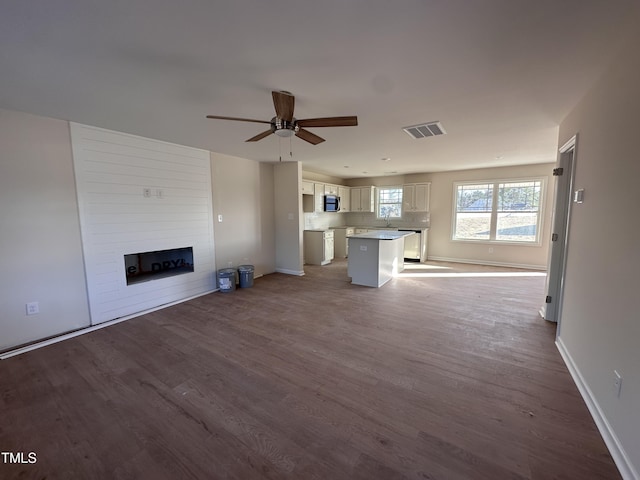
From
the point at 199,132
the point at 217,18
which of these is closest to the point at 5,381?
the point at 199,132

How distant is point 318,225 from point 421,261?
9.76 ft

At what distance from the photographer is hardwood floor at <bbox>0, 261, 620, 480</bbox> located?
1511 millimetres

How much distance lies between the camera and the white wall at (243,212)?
4.82 meters

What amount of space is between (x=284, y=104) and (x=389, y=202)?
629 centimetres

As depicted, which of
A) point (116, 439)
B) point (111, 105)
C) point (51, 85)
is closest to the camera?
point (116, 439)

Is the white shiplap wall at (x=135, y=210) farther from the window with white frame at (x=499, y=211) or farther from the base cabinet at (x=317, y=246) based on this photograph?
the window with white frame at (x=499, y=211)

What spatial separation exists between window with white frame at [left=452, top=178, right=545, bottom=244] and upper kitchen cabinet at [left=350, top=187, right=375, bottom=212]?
225 centimetres

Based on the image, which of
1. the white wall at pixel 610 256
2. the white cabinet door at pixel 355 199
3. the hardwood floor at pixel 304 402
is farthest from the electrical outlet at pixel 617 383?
the white cabinet door at pixel 355 199

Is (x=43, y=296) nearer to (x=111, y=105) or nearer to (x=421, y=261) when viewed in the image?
(x=111, y=105)

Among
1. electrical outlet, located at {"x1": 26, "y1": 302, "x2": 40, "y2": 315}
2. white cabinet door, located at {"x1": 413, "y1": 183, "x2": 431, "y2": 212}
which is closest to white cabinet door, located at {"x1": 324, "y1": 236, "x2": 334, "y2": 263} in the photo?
white cabinet door, located at {"x1": 413, "y1": 183, "x2": 431, "y2": 212}

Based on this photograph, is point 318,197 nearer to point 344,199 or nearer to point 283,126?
point 344,199

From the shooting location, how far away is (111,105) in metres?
2.60

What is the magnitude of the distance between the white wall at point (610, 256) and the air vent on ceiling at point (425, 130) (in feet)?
4.21

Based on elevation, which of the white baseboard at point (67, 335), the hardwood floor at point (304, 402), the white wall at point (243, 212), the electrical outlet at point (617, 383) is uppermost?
the white wall at point (243, 212)
